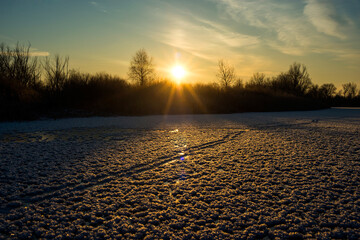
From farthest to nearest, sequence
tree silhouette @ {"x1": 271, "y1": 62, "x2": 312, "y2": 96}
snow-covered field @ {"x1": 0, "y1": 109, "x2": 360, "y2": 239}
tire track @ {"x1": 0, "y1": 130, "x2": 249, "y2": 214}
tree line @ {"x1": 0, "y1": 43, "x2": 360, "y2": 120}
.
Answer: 1. tree silhouette @ {"x1": 271, "y1": 62, "x2": 312, "y2": 96}
2. tree line @ {"x1": 0, "y1": 43, "x2": 360, "y2": 120}
3. tire track @ {"x1": 0, "y1": 130, "x2": 249, "y2": 214}
4. snow-covered field @ {"x1": 0, "y1": 109, "x2": 360, "y2": 239}

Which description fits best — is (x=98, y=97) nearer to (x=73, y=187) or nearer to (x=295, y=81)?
(x=73, y=187)

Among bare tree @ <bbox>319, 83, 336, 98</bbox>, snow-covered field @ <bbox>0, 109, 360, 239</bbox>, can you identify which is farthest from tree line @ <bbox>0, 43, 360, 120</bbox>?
bare tree @ <bbox>319, 83, 336, 98</bbox>

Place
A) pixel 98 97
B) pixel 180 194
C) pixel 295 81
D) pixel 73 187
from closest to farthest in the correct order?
pixel 180 194 < pixel 73 187 < pixel 98 97 < pixel 295 81

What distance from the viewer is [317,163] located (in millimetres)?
3439

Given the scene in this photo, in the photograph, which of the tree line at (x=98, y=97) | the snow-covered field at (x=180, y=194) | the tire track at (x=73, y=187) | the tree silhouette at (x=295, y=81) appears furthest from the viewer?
the tree silhouette at (x=295, y=81)

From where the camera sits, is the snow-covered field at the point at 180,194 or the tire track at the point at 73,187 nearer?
the snow-covered field at the point at 180,194

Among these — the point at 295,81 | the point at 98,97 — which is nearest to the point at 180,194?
the point at 98,97

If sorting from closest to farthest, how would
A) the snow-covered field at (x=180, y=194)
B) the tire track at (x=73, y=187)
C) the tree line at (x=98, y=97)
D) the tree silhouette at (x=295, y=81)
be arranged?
1. the snow-covered field at (x=180, y=194)
2. the tire track at (x=73, y=187)
3. the tree line at (x=98, y=97)
4. the tree silhouette at (x=295, y=81)

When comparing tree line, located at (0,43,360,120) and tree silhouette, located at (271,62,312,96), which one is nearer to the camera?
tree line, located at (0,43,360,120)

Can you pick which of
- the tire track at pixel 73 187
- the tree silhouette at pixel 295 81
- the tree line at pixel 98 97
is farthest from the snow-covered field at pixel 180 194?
the tree silhouette at pixel 295 81

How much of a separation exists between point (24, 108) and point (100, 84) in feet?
19.2

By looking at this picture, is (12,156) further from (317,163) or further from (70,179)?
(317,163)

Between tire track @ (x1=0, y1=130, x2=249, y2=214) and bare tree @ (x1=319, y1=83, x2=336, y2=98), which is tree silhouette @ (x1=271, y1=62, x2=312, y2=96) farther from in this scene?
tire track @ (x1=0, y1=130, x2=249, y2=214)

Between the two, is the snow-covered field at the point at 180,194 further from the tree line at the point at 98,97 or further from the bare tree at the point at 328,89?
the bare tree at the point at 328,89
